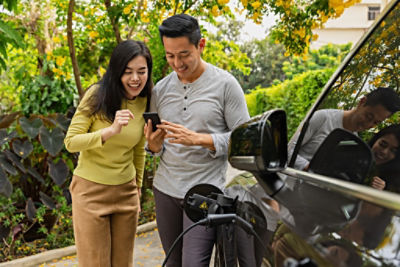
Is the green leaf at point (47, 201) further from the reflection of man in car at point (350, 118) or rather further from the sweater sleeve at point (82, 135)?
the reflection of man in car at point (350, 118)

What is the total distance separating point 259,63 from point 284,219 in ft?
108

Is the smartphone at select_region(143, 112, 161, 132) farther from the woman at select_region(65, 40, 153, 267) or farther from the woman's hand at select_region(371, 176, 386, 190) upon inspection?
the woman's hand at select_region(371, 176, 386, 190)

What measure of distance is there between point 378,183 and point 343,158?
188 mm

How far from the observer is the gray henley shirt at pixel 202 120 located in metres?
2.46

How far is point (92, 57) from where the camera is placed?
6777 millimetres

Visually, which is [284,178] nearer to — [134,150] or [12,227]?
[134,150]

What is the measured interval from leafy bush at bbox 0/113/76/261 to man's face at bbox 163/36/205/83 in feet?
9.05

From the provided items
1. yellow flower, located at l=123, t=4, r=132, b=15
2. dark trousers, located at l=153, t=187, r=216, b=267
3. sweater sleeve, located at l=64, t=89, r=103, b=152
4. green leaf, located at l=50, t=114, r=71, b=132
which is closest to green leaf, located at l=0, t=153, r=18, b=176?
green leaf, located at l=50, t=114, r=71, b=132

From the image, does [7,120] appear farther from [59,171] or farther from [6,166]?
[59,171]

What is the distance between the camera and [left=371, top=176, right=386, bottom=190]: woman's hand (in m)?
1.09

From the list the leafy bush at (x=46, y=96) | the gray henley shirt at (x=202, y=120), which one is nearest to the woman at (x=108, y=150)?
the gray henley shirt at (x=202, y=120)

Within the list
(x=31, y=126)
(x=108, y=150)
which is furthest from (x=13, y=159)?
(x=108, y=150)

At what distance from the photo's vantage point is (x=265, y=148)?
1311 millimetres

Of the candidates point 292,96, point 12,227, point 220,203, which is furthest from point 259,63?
point 220,203
